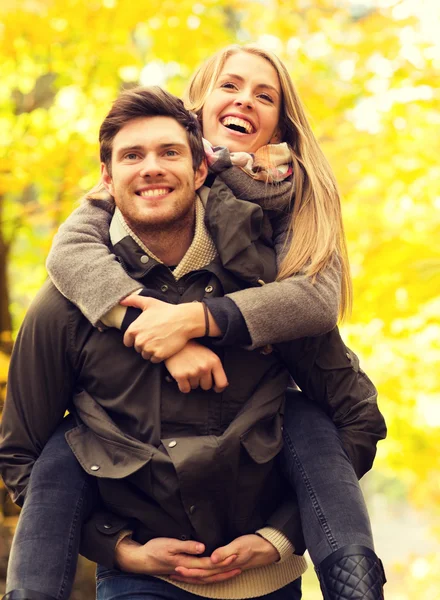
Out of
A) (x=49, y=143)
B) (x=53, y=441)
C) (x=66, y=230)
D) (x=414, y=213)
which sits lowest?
(x=414, y=213)

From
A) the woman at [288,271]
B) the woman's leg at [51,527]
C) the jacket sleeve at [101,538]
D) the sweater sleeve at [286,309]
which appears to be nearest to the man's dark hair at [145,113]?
the woman at [288,271]

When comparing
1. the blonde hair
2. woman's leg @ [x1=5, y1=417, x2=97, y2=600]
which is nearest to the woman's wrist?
the blonde hair

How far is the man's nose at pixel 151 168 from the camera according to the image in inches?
101

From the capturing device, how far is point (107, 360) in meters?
2.54

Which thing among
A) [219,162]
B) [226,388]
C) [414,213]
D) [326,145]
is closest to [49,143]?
[326,145]

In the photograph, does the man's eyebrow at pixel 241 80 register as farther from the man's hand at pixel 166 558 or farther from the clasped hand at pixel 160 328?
the man's hand at pixel 166 558

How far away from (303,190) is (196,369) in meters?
0.79

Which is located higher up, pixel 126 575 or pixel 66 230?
pixel 66 230

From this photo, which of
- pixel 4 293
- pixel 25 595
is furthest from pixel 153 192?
pixel 4 293

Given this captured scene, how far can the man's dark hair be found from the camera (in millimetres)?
2652

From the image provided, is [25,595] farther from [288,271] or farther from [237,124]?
[237,124]

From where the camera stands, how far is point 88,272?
252 cm

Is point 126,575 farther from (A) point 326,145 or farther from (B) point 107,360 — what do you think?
(A) point 326,145

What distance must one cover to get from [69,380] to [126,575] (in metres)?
0.61
